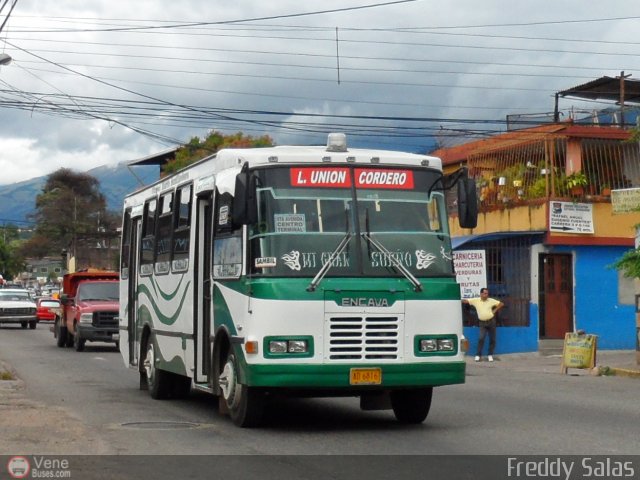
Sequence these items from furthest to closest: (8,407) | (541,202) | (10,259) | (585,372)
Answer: (10,259)
(541,202)
(585,372)
(8,407)

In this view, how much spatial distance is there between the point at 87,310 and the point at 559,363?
12.0 m

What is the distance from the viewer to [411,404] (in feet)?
44.9

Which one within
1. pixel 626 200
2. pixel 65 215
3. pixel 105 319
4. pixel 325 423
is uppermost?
pixel 65 215

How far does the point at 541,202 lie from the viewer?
31609 mm

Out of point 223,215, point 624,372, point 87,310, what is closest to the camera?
point 223,215

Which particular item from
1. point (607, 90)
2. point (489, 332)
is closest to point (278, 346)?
point (489, 332)

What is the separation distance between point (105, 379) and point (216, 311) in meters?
8.16

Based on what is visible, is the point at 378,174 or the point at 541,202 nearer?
the point at 378,174

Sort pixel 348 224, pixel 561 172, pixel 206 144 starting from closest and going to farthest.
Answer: pixel 348 224 → pixel 561 172 → pixel 206 144

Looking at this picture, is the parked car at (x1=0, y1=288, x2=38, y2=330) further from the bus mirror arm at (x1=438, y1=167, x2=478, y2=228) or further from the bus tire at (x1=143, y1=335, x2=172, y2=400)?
the bus mirror arm at (x1=438, y1=167, x2=478, y2=228)

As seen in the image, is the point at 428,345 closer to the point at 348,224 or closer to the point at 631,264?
the point at 348,224

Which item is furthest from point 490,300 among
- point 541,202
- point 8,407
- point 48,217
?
point 48,217

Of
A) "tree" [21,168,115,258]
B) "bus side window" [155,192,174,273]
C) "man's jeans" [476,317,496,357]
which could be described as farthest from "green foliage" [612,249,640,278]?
A: "tree" [21,168,115,258]

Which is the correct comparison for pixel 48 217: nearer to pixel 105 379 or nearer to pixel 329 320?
pixel 105 379
